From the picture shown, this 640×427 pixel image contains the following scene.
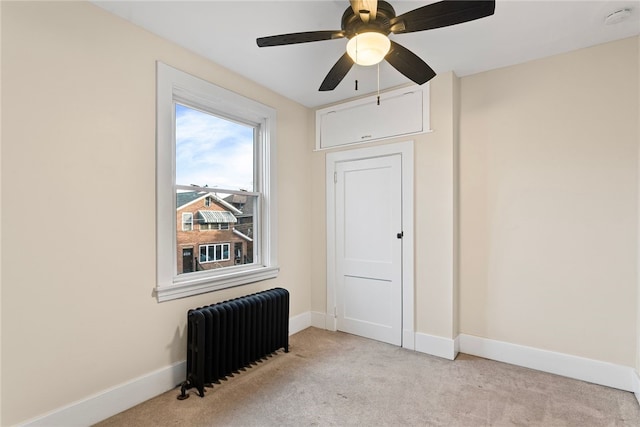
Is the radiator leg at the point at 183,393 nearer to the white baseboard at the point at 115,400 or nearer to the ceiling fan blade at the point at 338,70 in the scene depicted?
the white baseboard at the point at 115,400

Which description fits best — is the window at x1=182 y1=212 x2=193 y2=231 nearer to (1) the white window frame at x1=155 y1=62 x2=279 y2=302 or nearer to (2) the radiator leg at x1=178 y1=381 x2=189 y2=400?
(1) the white window frame at x1=155 y1=62 x2=279 y2=302

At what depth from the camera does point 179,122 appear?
8.77ft

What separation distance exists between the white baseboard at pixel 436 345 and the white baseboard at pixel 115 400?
2.10 m

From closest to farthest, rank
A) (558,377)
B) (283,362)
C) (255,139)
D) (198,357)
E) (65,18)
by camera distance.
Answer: (65,18), (198,357), (558,377), (283,362), (255,139)

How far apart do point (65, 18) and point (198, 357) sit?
2344 mm

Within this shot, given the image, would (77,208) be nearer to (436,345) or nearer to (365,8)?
(365,8)

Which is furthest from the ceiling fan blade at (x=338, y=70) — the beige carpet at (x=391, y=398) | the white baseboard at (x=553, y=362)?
the white baseboard at (x=553, y=362)

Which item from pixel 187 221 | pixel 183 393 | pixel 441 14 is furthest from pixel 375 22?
pixel 183 393

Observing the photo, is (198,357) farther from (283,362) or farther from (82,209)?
(82,209)

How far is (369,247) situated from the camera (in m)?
3.50

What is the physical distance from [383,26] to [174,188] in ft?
6.19

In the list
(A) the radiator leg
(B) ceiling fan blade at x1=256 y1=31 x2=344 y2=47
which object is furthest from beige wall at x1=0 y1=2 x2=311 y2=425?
(B) ceiling fan blade at x1=256 y1=31 x2=344 y2=47

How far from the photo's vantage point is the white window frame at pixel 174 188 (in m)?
2.42

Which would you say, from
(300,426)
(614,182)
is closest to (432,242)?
(614,182)
